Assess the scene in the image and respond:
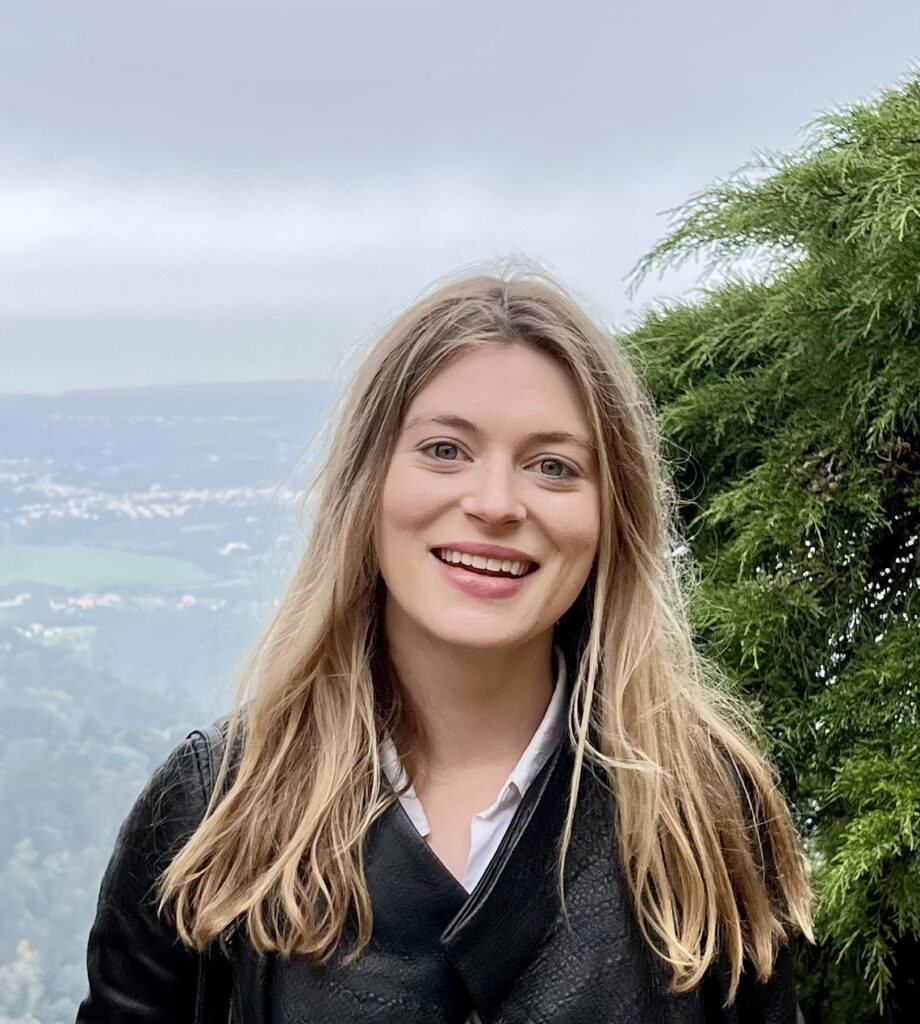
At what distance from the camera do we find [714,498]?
1.23m

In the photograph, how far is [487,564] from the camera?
2.49 ft

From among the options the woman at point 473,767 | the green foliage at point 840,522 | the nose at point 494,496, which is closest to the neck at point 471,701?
the woman at point 473,767

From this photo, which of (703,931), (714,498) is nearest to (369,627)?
(703,931)

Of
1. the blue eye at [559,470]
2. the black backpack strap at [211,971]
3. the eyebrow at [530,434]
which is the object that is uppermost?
the eyebrow at [530,434]

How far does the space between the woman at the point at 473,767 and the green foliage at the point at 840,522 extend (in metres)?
0.23

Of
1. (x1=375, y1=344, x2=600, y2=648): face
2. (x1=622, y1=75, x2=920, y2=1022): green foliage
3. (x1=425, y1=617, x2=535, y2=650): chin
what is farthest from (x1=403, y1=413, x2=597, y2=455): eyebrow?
(x1=622, y1=75, x2=920, y2=1022): green foliage

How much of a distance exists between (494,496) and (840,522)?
517 mm

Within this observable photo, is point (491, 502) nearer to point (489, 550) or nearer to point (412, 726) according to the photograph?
point (489, 550)

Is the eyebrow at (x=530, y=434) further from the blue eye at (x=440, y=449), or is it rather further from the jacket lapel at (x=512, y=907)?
the jacket lapel at (x=512, y=907)

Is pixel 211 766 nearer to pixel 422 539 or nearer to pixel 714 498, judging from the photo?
pixel 422 539

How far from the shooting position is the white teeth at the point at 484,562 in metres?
0.76

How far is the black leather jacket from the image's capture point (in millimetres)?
755

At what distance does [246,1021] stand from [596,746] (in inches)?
11.3

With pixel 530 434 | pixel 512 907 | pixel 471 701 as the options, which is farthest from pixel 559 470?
pixel 512 907
